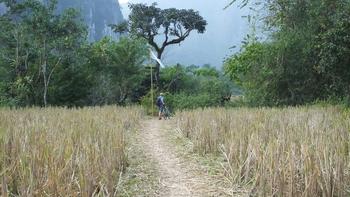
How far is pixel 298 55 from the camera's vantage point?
16.6 m

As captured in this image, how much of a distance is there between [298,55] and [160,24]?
13.7 metres

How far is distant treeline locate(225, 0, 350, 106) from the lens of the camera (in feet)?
42.3

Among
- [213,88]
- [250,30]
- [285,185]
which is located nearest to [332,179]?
[285,185]

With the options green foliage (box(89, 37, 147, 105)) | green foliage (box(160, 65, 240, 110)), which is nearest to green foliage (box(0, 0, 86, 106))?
green foliage (box(89, 37, 147, 105))

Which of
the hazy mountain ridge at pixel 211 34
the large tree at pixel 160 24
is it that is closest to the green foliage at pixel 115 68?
the large tree at pixel 160 24

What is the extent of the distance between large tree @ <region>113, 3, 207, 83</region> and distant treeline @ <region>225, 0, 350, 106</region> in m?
9.57

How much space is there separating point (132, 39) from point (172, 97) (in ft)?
14.4

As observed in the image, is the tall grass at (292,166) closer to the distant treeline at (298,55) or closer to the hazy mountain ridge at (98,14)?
the distant treeline at (298,55)

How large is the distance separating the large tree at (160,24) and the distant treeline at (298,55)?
957cm

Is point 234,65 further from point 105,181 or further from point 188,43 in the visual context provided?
point 188,43

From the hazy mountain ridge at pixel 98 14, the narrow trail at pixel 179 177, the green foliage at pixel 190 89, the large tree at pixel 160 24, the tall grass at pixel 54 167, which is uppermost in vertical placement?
the hazy mountain ridge at pixel 98 14

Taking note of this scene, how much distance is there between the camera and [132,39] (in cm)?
2384

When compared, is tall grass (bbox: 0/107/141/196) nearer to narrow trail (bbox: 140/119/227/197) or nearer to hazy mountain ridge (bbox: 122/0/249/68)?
narrow trail (bbox: 140/119/227/197)

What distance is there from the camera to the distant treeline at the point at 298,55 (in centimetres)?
1290
